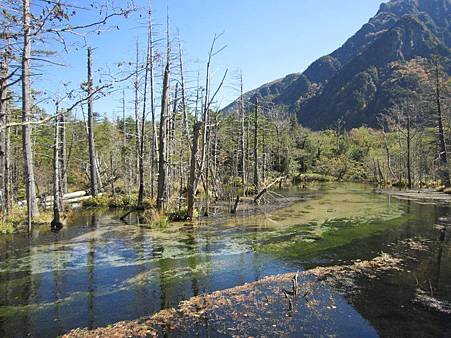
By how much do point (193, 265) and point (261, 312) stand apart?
3.72m

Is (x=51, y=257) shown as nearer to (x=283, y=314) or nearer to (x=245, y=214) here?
(x=283, y=314)

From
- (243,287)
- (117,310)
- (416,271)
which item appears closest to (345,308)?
(243,287)

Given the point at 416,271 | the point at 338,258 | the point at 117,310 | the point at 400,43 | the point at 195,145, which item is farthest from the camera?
the point at 400,43

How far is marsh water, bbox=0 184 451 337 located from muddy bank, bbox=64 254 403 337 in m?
0.30

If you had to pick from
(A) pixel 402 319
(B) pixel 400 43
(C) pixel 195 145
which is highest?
(B) pixel 400 43

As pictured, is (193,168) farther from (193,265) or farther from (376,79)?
(376,79)

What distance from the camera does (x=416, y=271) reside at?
32.3ft

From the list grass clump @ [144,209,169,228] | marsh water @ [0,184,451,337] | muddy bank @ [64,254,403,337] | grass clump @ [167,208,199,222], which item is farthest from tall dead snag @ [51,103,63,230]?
muddy bank @ [64,254,403,337]

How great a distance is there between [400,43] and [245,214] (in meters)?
161

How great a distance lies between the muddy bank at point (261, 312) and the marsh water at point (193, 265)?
0.99ft

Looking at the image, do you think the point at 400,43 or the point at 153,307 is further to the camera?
the point at 400,43

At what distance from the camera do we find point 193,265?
10.6 meters

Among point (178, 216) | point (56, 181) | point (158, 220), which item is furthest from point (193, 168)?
point (56, 181)

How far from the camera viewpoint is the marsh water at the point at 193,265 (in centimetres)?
713
